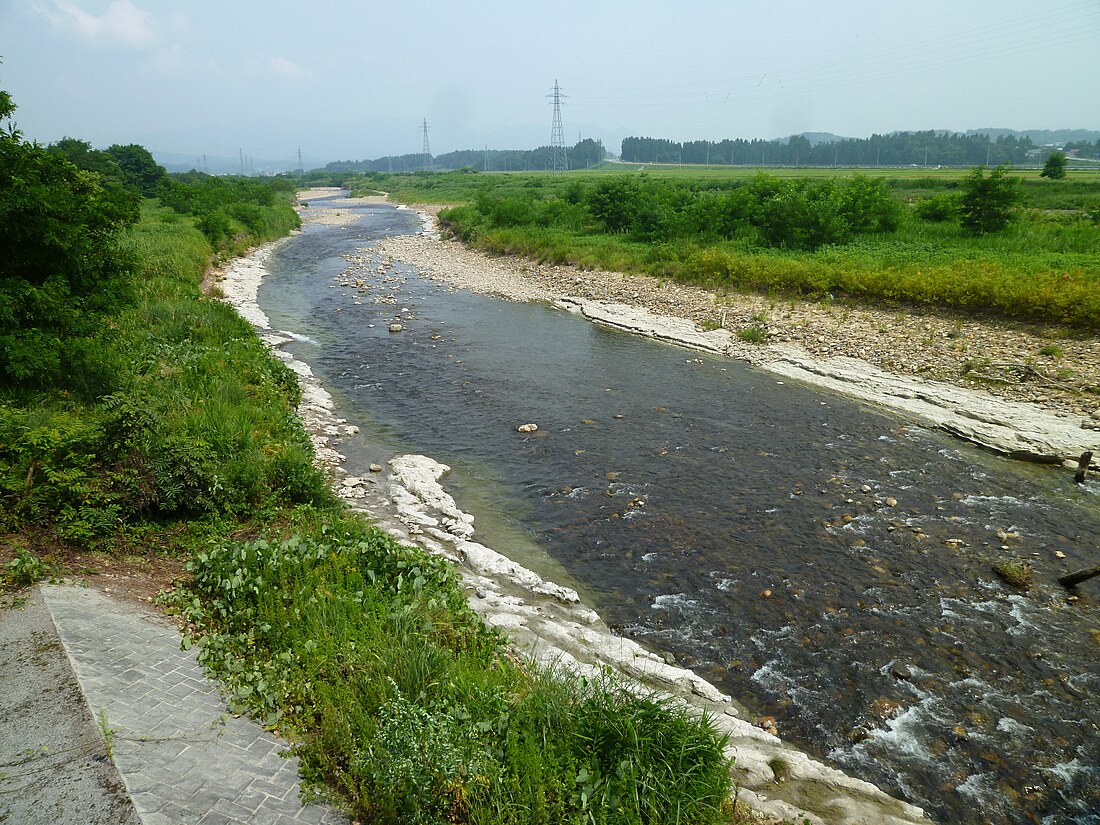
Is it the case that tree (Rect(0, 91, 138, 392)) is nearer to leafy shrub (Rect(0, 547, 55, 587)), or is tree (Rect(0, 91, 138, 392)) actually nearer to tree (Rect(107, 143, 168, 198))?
leafy shrub (Rect(0, 547, 55, 587))

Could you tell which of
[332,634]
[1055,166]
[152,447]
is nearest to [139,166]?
[152,447]

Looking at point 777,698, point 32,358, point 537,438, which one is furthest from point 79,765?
point 537,438

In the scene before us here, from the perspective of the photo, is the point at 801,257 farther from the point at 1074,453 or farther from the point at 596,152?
the point at 596,152

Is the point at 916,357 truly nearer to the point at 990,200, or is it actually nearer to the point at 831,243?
the point at 831,243

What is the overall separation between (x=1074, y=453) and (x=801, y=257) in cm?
1474

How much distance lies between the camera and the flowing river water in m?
6.43

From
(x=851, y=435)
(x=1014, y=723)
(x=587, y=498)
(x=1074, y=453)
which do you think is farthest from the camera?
(x=851, y=435)

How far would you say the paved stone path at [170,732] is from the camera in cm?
410

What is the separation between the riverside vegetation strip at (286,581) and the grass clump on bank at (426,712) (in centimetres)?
2

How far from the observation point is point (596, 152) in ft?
627

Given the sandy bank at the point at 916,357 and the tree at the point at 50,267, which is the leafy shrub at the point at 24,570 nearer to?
the tree at the point at 50,267

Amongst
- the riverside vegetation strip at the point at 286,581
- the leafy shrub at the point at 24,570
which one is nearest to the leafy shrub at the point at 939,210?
the riverside vegetation strip at the point at 286,581

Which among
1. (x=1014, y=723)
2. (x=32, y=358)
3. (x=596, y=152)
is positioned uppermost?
(x=596, y=152)

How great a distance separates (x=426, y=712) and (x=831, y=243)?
27.3m
